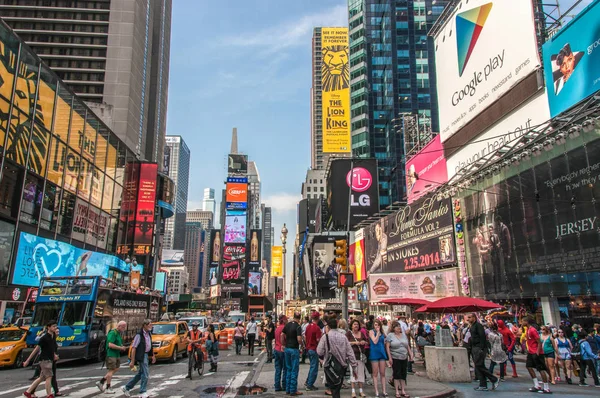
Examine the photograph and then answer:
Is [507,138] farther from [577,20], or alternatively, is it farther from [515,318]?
[515,318]

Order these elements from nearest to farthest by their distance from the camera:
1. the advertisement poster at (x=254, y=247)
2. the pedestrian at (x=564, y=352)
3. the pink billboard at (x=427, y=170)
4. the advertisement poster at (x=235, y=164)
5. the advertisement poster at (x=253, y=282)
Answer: the pedestrian at (x=564, y=352) < the pink billboard at (x=427, y=170) < the advertisement poster at (x=253, y=282) < the advertisement poster at (x=254, y=247) < the advertisement poster at (x=235, y=164)

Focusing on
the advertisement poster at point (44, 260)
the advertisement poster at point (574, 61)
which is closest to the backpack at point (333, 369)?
the advertisement poster at point (574, 61)

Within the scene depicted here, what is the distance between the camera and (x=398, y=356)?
981 cm

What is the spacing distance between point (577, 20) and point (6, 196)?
3339cm

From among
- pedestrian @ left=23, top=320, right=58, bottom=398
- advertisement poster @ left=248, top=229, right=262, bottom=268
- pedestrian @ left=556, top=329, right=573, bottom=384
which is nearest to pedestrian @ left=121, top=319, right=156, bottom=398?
pedestrian @ left=23, top=320, right=58, bottom=398

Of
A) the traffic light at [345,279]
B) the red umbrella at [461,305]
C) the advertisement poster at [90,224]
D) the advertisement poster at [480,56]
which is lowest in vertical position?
the red umbrella at [461,305]

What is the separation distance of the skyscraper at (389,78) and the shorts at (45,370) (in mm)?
82986

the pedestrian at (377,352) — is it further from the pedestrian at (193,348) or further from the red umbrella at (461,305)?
the pedestrian at (193,348)

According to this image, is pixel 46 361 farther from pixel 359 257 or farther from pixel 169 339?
pixel 359 257

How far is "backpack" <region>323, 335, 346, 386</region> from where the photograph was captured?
8484mm

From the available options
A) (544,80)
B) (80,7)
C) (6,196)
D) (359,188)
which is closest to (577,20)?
(544,80)

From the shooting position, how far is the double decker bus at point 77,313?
16797 millimetres

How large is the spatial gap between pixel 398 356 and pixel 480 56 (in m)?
23.9

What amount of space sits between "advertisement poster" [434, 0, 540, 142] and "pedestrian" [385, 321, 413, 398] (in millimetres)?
18378
